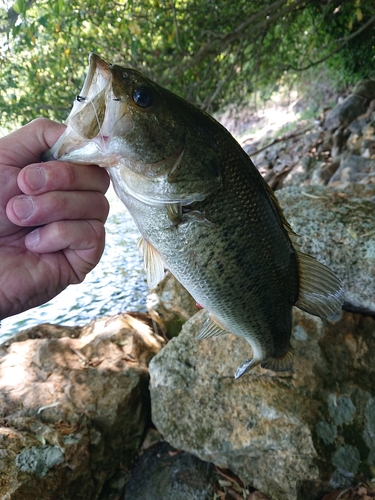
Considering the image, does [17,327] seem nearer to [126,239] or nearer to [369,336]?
[126,239]

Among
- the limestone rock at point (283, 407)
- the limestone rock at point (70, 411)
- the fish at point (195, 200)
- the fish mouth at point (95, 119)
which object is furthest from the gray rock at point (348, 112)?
the fish mouth at point (95, 119)

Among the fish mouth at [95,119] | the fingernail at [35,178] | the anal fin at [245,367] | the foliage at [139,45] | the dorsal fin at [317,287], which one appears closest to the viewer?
the fish mouth at [95,119]

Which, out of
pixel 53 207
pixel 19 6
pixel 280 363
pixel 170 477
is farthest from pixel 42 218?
pixel 170 477

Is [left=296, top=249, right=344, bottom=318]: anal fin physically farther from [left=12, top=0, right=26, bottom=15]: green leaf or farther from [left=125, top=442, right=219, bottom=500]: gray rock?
[left=12, top=0, right=26, bottom=15]: green leaf

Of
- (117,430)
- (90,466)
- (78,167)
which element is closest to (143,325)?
(117,430)

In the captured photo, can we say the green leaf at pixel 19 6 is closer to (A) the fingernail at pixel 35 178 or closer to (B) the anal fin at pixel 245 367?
(A) the fingernail at pixel 35 178

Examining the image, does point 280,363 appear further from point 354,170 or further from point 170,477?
point 354,170

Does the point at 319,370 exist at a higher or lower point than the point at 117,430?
higher
